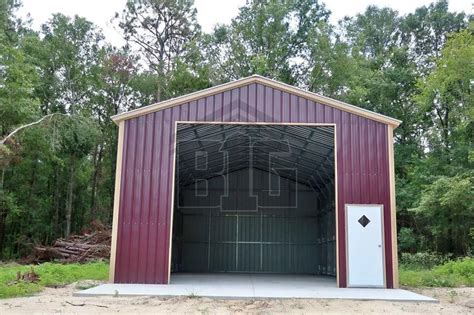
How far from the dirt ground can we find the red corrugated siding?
7.76ft

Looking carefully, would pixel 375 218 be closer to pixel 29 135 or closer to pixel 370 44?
pixel 29 135

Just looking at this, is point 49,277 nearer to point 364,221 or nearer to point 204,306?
point 204,306

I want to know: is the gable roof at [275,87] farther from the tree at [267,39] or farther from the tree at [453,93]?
the tree at [267,39]

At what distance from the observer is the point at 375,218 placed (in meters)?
11.6

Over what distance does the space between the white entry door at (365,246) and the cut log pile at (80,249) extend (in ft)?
35.9

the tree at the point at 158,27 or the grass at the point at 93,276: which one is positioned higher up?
the tree at the point at 158,27

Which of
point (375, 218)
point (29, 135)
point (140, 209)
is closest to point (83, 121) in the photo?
point (29, 135)

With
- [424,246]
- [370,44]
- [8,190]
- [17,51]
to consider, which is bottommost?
[424,246]

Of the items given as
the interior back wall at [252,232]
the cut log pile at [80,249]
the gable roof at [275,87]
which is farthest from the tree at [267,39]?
the gable roof at [275,87]

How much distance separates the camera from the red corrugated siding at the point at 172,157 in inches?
450

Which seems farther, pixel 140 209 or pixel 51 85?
pixel 51 85

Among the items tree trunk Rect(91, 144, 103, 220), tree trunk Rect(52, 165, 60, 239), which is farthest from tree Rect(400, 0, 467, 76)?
tree trunk Rect(52, 165, 60, 239)

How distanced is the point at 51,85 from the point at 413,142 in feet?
68.8

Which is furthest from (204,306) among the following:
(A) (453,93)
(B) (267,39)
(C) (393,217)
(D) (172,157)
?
(B) (267,39)
